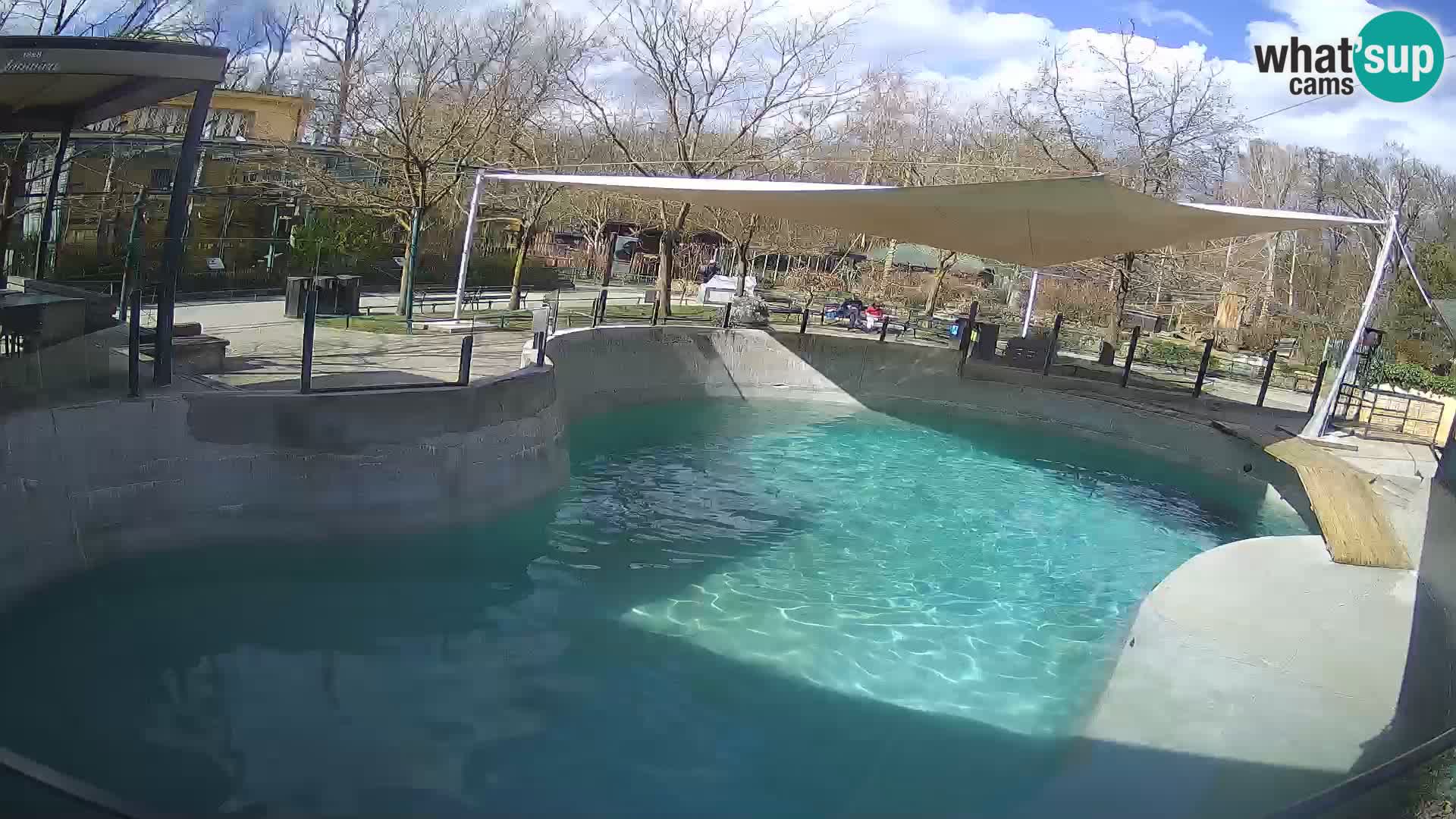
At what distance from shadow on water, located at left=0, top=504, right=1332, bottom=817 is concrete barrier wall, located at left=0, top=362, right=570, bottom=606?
1.20 feet

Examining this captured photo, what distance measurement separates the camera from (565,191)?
24.4 m

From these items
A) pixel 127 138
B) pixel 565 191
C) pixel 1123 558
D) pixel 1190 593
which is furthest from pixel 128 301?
pixel 565 191

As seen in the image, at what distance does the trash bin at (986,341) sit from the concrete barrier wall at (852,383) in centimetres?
29

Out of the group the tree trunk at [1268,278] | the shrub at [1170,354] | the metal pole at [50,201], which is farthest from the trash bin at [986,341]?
the tree trunk at [1268,278]

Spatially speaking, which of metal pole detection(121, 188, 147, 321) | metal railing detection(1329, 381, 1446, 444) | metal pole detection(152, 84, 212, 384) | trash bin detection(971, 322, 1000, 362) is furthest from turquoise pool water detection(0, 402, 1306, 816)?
trash bin detection(971, 322, 1000, 362)

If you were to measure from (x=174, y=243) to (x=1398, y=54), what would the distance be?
23.1 m

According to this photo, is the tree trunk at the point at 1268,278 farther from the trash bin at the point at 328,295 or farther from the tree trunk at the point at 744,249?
the trash bin at the point at 328,295

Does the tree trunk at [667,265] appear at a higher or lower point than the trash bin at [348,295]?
higher

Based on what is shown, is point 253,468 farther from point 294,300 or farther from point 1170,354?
point 1170,354

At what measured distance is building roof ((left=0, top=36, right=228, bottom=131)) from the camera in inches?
277

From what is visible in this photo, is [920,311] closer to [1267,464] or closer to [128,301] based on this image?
[1267,464]

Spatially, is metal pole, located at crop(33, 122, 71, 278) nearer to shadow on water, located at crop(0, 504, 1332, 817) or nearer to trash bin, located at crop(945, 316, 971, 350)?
shadow on water, located at crop(0, 504, 1332, 817)

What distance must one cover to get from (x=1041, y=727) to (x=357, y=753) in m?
4.30

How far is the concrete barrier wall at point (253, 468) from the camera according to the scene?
709 cm
